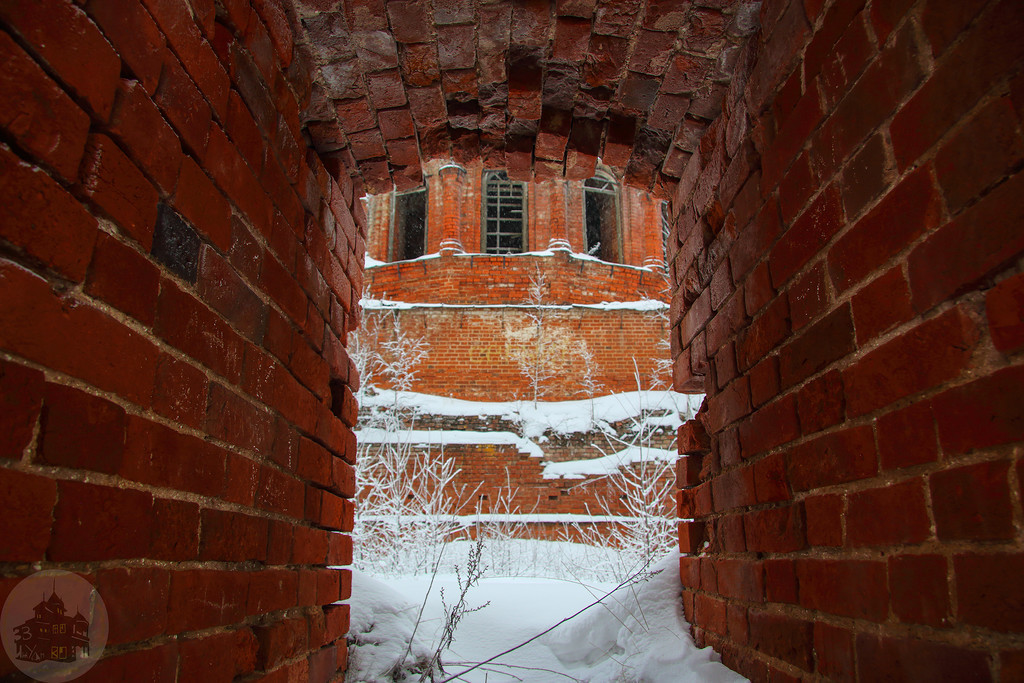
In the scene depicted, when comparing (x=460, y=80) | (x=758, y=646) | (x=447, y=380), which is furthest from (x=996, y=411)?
(x=447, y=380)

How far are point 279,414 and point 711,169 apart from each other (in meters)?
1.74

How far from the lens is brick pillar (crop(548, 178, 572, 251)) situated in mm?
12959

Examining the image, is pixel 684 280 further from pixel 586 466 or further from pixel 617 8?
pixel 586 466

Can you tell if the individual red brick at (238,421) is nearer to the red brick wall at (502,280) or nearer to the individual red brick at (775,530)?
the individual red brick at (775,530)

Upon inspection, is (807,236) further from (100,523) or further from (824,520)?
(100,523)

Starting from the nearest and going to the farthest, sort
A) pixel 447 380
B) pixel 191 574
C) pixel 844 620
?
pixel 191 574 < pixel 844 620 < pixel 447 380

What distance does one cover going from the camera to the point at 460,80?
2434mm

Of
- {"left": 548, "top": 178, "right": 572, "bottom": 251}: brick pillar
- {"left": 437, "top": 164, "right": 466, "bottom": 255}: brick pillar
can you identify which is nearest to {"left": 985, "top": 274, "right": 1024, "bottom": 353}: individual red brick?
{"left": 548, "top": 178, "right": 572, "bottom": 251}: brick pillar

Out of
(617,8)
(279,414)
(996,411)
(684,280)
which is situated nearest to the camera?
(996,411)

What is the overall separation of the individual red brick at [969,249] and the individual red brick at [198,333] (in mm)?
1448

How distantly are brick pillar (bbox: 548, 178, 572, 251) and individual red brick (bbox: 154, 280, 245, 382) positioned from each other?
11.6 meters

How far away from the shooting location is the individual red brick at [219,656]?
1.28 meters

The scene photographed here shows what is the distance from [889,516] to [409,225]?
14.0 m

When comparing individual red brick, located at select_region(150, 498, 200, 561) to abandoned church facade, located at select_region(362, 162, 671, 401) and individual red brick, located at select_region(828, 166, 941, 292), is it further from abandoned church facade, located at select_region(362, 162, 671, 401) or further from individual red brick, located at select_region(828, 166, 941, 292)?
abandoned church facade, located at select_region(362, 162, 671, 401)
